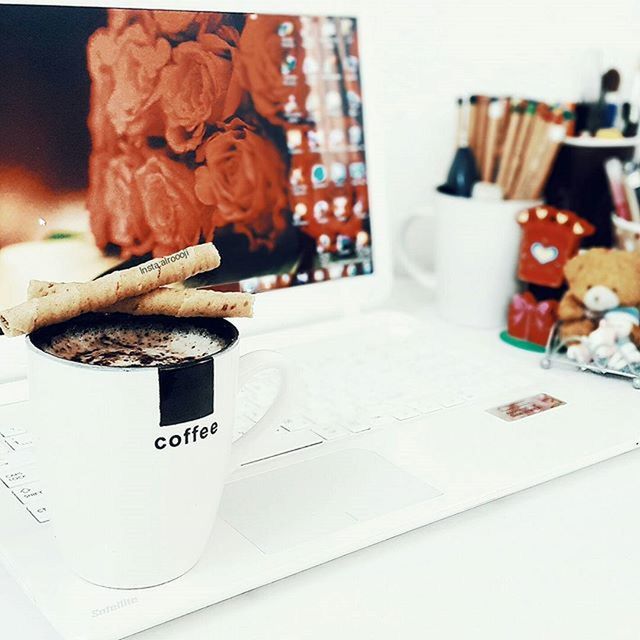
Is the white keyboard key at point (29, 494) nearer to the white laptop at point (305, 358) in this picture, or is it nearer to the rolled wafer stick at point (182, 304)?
the white laptop at point (305, 358)

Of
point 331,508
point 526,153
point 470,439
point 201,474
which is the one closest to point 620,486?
point 470,439

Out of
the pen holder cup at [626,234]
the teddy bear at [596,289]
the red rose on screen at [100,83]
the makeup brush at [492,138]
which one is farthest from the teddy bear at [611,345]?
the red rose on screen at [100,83]

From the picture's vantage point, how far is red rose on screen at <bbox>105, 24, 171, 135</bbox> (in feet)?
2.19

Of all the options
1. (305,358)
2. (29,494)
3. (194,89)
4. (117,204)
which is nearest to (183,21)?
(194,89)

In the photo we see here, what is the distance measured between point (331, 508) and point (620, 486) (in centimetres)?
21

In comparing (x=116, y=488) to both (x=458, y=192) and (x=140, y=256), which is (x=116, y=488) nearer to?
(x=140, y=256)

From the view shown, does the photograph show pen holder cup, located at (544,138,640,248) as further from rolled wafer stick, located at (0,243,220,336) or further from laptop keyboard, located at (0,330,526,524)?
rolled wafer stick, located at (0,243,220,336)

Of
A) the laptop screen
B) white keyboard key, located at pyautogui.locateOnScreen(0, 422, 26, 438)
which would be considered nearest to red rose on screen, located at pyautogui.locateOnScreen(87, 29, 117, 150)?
the laptop screen

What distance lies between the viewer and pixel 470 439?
596 mm

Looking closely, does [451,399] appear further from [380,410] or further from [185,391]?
[185,391]

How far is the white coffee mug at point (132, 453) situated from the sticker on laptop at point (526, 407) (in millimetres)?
288

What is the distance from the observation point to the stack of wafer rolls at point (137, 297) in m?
0.38

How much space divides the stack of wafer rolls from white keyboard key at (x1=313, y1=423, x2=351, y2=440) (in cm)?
20

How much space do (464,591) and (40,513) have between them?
24 centimetres
